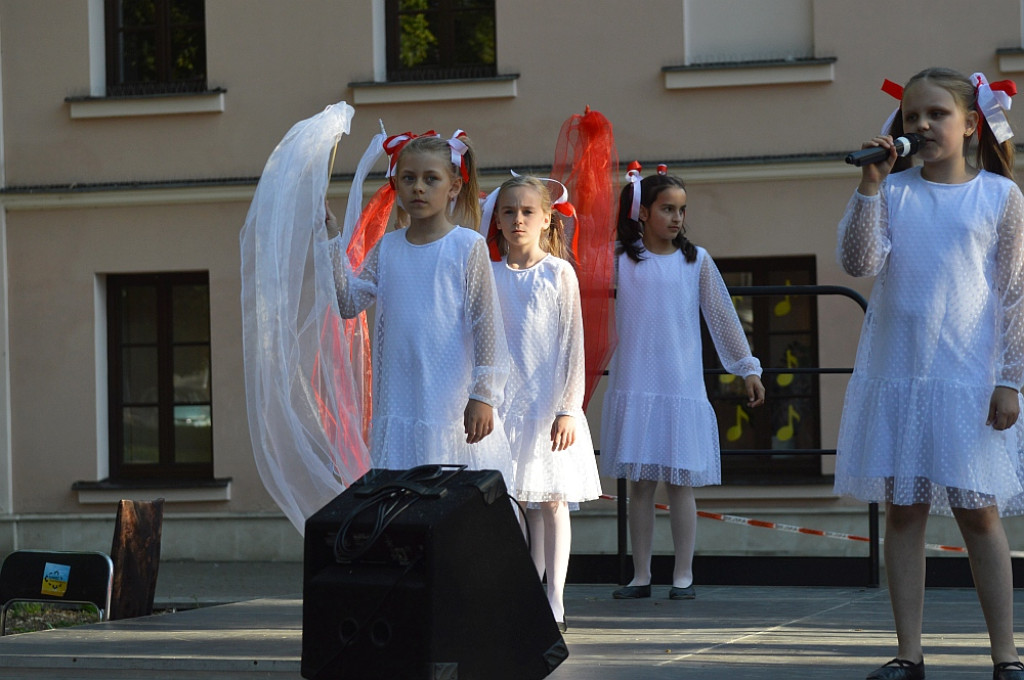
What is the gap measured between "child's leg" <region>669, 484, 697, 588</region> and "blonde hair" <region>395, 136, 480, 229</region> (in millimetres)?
1652

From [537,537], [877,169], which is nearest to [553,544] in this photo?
[537,537]

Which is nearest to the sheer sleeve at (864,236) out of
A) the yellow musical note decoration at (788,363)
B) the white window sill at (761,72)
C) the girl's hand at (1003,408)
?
the girl's hand at (1003,408)

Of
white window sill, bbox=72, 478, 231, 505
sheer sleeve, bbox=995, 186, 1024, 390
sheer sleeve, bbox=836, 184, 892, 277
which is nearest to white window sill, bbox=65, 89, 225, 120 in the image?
white window sill, bbox=72, 478, 231, 505

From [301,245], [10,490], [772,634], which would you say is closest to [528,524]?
[772,634]

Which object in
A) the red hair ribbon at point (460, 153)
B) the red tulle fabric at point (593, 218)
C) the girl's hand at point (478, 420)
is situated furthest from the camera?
the red tulle fabric at point (593, 218)

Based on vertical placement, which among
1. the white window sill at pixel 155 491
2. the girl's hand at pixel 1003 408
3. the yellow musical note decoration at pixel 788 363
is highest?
the girl's hand at pixel 1003 408

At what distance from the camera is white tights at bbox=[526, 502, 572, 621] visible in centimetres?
494

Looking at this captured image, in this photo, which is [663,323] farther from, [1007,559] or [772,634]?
[1007,559]

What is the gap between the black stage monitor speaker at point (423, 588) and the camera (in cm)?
338

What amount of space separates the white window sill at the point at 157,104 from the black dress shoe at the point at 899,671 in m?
8.50

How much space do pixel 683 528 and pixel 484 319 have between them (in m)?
1.81

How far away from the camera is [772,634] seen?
16.2ft

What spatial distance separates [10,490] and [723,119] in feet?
21.0

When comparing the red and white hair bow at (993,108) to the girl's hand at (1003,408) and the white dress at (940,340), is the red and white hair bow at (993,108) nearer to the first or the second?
the white dress at (940,340)
